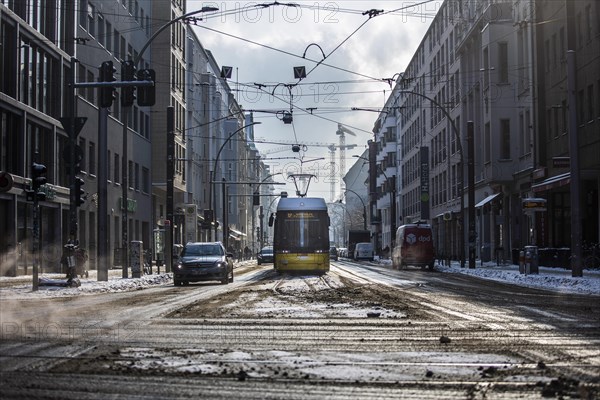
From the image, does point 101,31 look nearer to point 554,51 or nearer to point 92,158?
point 92,158

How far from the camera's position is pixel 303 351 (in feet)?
32.8

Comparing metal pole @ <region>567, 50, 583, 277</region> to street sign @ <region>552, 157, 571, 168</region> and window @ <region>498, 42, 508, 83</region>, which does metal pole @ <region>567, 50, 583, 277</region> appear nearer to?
street sign @ <region>552, 157, 571, 168</region>

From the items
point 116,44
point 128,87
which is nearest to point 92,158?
point 116,44

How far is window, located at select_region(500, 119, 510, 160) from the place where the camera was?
187 ft

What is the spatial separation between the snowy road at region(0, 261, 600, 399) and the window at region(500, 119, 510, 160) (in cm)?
4011

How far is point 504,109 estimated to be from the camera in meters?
56.7

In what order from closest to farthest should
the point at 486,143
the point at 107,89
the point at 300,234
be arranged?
the point at 107,89 → the point at 300,234 → the point at 486,143

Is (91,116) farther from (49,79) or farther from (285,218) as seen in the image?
(285,218)

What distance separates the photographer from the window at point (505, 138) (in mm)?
56969

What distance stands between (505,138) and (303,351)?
49045 mm

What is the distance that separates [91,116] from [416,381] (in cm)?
4218

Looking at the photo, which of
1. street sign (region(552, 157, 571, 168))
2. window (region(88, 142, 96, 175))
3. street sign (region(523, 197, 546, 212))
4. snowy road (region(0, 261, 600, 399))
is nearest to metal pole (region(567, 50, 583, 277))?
street sign (region(552, 157, 571, 168))

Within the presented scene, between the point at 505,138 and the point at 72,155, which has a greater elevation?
the point at 505,138

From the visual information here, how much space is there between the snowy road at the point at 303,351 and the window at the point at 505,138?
132 feet
